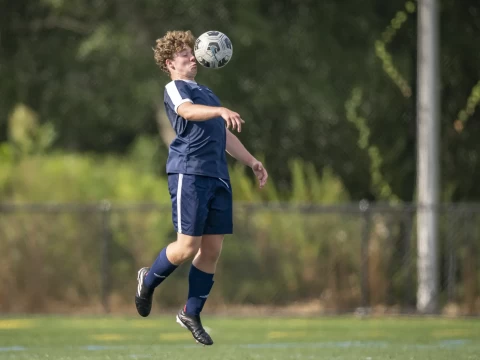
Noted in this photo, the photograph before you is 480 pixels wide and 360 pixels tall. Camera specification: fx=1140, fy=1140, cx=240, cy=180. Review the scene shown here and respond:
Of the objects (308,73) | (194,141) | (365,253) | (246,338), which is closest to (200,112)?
(194,141)

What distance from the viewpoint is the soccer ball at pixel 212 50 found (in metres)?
8.16

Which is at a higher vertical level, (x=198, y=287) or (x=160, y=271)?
(x=160, y=271)

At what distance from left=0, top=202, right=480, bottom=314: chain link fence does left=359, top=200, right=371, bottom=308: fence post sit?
0.6 inches

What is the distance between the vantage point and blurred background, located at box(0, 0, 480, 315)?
656 inches

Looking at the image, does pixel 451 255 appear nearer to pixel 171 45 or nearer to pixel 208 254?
pixel 208 254

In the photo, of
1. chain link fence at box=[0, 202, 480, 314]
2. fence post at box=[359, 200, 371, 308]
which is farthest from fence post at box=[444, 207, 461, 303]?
fence post at box=[359, 200, 371, 308]

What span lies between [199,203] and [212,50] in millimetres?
1122

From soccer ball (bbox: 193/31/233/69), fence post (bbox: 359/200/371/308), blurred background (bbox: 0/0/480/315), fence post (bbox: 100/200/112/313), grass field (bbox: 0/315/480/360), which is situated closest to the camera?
soccer ball (bbox: 193/31/233/69)

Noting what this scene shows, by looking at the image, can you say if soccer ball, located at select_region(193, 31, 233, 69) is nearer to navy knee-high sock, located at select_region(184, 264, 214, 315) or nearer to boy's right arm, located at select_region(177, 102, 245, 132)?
boy's right arm, located at select_region(177, 102, 245, 132)

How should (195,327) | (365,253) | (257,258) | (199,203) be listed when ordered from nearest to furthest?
(199,203) < (195,327) < (365,253) < (257,258)

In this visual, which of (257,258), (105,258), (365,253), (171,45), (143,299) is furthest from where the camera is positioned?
(257,258)

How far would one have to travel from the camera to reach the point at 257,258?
17.3 meters

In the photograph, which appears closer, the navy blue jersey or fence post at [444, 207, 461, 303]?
the navy blue jersey

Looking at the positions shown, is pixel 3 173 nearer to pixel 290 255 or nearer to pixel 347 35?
pixel 290 255
